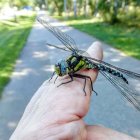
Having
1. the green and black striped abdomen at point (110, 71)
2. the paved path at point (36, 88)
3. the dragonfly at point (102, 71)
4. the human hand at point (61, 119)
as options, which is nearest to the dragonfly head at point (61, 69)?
the dragonfly at point (102, 71)

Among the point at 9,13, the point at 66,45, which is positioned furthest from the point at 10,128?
the point at 9,13

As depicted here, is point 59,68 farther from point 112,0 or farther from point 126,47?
point 112,0

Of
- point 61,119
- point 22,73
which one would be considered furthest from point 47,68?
point 61,119

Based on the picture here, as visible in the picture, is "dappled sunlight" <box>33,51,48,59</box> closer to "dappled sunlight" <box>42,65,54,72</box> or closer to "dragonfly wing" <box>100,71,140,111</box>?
"dappled sunlight" <box>42,65,54,72</box>

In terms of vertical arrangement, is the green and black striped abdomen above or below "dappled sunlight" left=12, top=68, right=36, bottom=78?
above

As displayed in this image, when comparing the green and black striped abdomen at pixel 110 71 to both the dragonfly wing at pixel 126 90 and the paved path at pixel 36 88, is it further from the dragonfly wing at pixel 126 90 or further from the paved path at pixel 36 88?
the paved path at pixel 36 88

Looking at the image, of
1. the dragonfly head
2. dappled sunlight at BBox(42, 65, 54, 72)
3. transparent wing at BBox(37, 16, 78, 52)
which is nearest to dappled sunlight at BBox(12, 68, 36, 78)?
dappled sunlight at BBox(42, 65, 54, 72)

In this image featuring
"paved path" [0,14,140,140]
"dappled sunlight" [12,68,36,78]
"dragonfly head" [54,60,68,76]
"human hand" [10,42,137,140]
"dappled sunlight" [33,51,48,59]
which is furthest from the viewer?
"dappled sunlight" [33,51,48,59]
